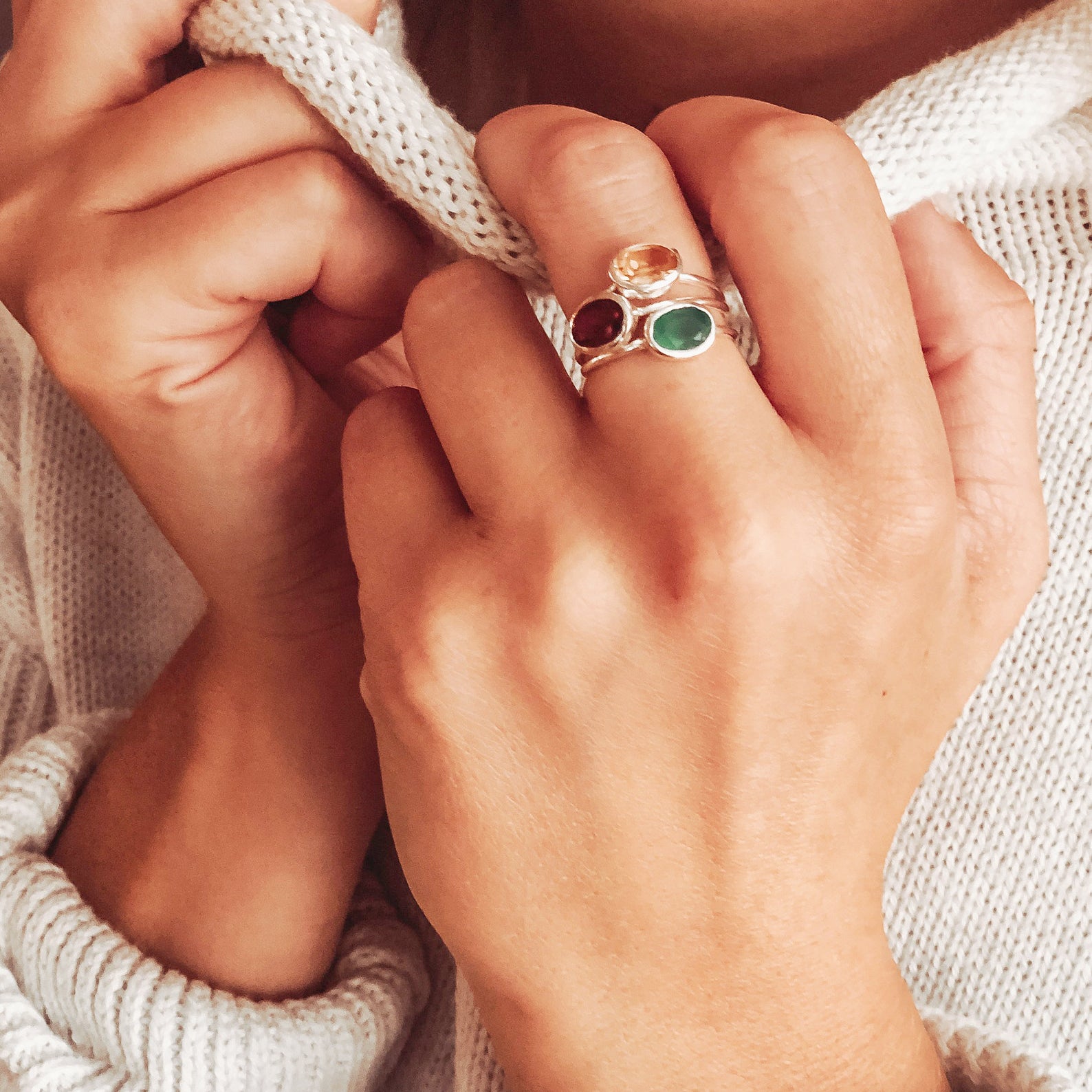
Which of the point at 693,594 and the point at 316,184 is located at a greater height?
the point at 316,184

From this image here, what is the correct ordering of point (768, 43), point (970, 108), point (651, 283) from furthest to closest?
point (768, 43), point (970, 108), point (651, 283)

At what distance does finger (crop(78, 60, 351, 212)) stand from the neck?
26 cm

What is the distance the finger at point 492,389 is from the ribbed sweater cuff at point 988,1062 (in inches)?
16.0

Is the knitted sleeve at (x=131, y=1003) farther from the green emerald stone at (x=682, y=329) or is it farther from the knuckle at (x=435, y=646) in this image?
the green emerald stone at (x=682, y=329)

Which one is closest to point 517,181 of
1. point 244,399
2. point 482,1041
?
point 244,399

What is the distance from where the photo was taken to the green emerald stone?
35 centimetres

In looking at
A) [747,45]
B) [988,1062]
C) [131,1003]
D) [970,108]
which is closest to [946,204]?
[970,108]

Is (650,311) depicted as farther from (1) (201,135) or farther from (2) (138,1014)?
(2) (138,1014)

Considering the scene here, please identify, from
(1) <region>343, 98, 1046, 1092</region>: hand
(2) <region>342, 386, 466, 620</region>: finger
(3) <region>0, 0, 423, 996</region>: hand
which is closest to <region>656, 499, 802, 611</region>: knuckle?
(1) <region>343, 98, 1046, 1092</region>: hand

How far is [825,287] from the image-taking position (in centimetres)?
36

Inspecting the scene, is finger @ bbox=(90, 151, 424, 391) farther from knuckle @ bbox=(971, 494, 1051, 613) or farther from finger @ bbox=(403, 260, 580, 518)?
knuckle @ bbox=(971, 494, 1051, 613)

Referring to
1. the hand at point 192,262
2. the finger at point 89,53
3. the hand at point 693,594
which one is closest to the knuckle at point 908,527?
the hand at point 693,594

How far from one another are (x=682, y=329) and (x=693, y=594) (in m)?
0.10

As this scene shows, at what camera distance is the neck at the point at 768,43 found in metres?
0.54
